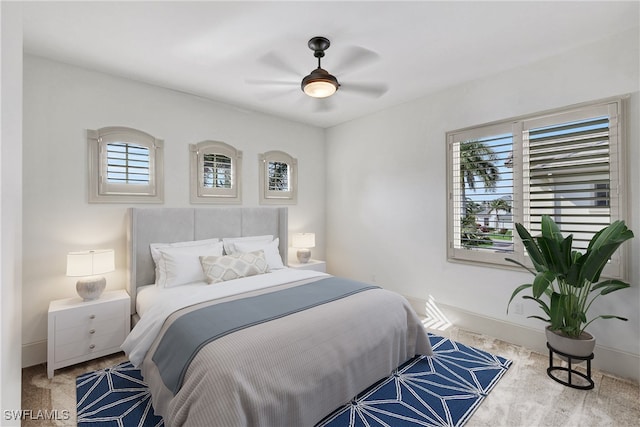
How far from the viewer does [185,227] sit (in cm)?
348

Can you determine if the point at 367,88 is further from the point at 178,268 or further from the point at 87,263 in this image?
the point at 87,263

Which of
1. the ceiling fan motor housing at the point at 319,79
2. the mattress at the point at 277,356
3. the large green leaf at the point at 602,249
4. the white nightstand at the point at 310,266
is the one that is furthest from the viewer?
the white nightstand at the point at 310,266

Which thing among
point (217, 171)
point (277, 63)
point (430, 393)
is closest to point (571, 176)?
point (430, 393)

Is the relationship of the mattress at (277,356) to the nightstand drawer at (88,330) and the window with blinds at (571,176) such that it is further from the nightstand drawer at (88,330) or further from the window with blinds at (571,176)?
the window with blinds at (571,176)

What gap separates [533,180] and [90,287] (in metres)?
4.31

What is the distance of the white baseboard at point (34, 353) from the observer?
8.64 ft

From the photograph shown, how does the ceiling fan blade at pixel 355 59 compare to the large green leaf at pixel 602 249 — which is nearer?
the large green leaf at pixel 602 249

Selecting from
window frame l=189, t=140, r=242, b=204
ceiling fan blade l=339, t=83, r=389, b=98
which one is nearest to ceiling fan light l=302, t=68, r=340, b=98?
ceiling fan blade l=339, t=83, r=389, b=98

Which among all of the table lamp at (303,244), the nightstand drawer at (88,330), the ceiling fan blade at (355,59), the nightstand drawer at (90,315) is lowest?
the nightstand drawer at (88,330)

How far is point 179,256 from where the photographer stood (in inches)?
121

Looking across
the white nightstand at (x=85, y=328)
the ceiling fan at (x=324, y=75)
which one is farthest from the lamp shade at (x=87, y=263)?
the ceiling fan at (x=324, y=75)

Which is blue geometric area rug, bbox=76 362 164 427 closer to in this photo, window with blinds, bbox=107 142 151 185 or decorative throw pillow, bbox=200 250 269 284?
decorative throw pillow, bbox=200 250 269 284

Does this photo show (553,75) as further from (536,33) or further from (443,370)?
(443,370)

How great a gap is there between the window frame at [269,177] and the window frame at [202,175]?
0.35 meters
